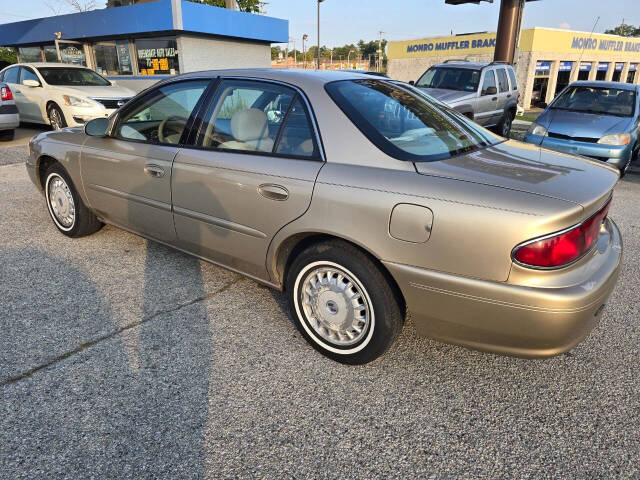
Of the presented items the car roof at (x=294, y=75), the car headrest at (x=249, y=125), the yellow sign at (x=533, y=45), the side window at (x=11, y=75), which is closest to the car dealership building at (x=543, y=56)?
the yellow sign at (x=533, y=45)

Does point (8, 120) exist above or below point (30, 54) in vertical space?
below

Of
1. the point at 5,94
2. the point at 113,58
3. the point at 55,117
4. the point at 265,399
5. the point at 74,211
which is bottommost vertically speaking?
the point at 265,399

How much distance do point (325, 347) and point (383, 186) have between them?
1.05 meters

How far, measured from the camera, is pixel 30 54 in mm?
25438

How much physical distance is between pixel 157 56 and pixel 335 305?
20779mm

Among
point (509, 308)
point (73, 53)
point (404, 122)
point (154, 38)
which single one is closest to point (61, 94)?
point (404, 122)

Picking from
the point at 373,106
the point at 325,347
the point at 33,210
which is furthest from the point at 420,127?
the point at 33,210

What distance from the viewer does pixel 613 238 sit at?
8.81 feet

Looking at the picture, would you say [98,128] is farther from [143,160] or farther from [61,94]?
[61,94]

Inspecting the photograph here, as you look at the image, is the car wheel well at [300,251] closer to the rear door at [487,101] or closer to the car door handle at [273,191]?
the car door handle at [273,191]

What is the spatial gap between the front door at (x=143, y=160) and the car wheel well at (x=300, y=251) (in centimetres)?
103

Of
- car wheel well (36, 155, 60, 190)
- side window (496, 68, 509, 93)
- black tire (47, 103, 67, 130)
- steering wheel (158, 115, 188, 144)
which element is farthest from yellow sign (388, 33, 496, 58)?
steering wheel (158, 115, 188, 144)

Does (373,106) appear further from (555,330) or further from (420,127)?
(555,330)

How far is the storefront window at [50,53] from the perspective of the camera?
23920mm
